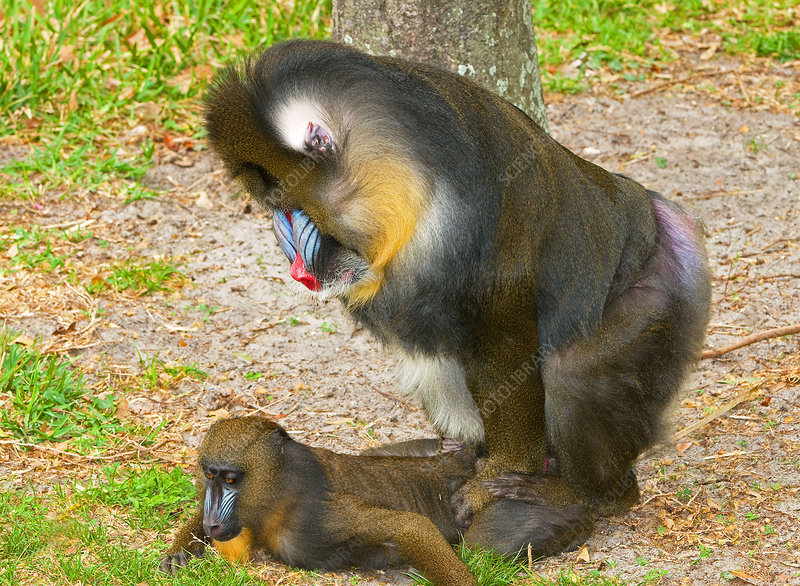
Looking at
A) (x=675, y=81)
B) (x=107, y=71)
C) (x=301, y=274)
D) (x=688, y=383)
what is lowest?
(x=688, y=383)

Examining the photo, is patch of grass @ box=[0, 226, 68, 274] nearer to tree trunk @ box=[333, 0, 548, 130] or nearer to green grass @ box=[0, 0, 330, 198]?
green grass @ box=[0, 0, 330, 198]

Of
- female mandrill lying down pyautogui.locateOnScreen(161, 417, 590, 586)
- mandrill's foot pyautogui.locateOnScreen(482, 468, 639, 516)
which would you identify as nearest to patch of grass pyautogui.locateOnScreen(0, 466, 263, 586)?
female mandrill lying down pyautogui.locateOnScreen(161, 417, 590, 586)

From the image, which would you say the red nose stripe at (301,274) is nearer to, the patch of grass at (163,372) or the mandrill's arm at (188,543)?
the mandrill's arm at (188,543)

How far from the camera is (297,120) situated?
350 cm

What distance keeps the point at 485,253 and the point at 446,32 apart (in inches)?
77.1

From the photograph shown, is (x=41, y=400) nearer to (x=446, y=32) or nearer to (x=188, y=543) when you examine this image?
(x=188, y=543)

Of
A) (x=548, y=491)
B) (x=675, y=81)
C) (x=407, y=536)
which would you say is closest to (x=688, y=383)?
(x=548, y=491)

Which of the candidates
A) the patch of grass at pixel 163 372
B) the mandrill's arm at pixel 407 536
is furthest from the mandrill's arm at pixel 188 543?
the patch of grass at pixel 163 372

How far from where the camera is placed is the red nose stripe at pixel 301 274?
3660mm

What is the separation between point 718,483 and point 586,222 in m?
1.24

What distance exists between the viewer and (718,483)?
172 inches

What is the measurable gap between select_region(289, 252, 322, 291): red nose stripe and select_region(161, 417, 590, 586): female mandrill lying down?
0.60 m

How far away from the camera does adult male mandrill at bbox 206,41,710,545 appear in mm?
3502

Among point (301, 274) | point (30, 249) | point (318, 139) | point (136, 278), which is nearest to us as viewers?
point (318, 139)
